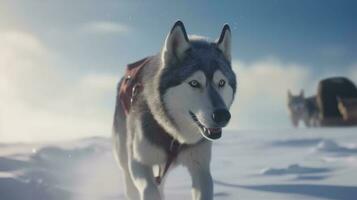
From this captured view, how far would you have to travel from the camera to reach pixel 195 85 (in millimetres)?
3975

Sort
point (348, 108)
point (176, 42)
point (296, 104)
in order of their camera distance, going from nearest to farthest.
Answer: point (176, 42)
point (348, 108)
point (296, 104)

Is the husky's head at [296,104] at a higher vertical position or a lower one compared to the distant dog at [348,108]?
higher

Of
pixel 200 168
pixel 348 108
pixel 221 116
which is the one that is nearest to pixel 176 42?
pixel 221 116

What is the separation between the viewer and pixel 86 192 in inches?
301

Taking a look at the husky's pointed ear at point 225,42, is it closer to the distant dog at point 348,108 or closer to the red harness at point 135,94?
the red harness at point 135,94

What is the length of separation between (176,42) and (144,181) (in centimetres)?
105

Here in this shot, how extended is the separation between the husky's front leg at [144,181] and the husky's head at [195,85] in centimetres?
38

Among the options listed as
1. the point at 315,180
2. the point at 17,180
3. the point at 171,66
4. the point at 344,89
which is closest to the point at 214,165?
the point at 315,180

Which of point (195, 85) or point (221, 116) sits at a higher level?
point (195, 85)

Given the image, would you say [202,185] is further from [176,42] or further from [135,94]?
[176,42]

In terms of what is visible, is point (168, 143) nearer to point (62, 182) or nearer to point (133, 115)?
point (133, 115)

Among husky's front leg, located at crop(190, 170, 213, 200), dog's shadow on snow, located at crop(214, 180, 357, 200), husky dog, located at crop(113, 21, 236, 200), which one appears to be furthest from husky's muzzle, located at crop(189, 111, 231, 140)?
dog's shadow on snow, located at crop(214, 180, 357, 200)

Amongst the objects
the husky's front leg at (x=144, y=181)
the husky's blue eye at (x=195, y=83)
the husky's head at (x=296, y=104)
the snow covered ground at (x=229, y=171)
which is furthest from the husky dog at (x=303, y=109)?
the husky's blue eye at (x=195, y=83)

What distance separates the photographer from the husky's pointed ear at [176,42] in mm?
4180
